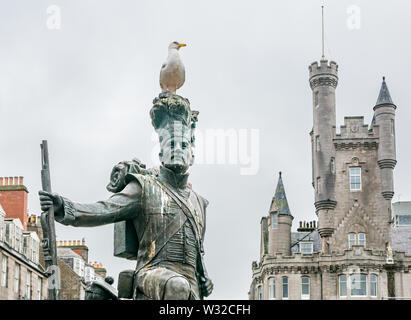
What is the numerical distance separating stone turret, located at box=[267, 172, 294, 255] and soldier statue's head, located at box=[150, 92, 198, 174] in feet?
287

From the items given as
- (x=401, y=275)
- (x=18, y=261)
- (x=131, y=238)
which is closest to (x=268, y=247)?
(x=401, y=275)

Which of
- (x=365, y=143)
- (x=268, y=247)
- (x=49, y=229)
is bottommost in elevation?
(x=49, y=229)

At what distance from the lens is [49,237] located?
7.96m

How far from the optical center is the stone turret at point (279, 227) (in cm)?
9644

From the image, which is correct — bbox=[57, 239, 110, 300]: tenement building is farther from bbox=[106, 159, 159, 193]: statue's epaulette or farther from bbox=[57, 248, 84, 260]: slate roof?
bbox=[106, 159, 159, 193]: statue's epaulette

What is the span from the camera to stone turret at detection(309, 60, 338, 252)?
314ft

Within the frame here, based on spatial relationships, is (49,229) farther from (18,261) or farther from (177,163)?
(18,261)

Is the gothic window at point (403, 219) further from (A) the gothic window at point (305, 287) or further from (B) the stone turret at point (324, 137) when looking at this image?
(A) the gothic window at point (305, 287)

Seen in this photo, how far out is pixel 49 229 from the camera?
7926mm

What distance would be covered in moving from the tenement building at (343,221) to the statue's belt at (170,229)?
3300 inches

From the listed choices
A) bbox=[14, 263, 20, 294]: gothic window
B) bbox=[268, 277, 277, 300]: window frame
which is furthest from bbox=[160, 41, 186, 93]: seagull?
bbox=[268, 277, 277, 300]: window frame

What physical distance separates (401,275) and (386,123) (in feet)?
46.7

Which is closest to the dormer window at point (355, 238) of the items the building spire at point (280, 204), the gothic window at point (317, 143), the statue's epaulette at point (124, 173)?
the building spire at point (280, 204)
